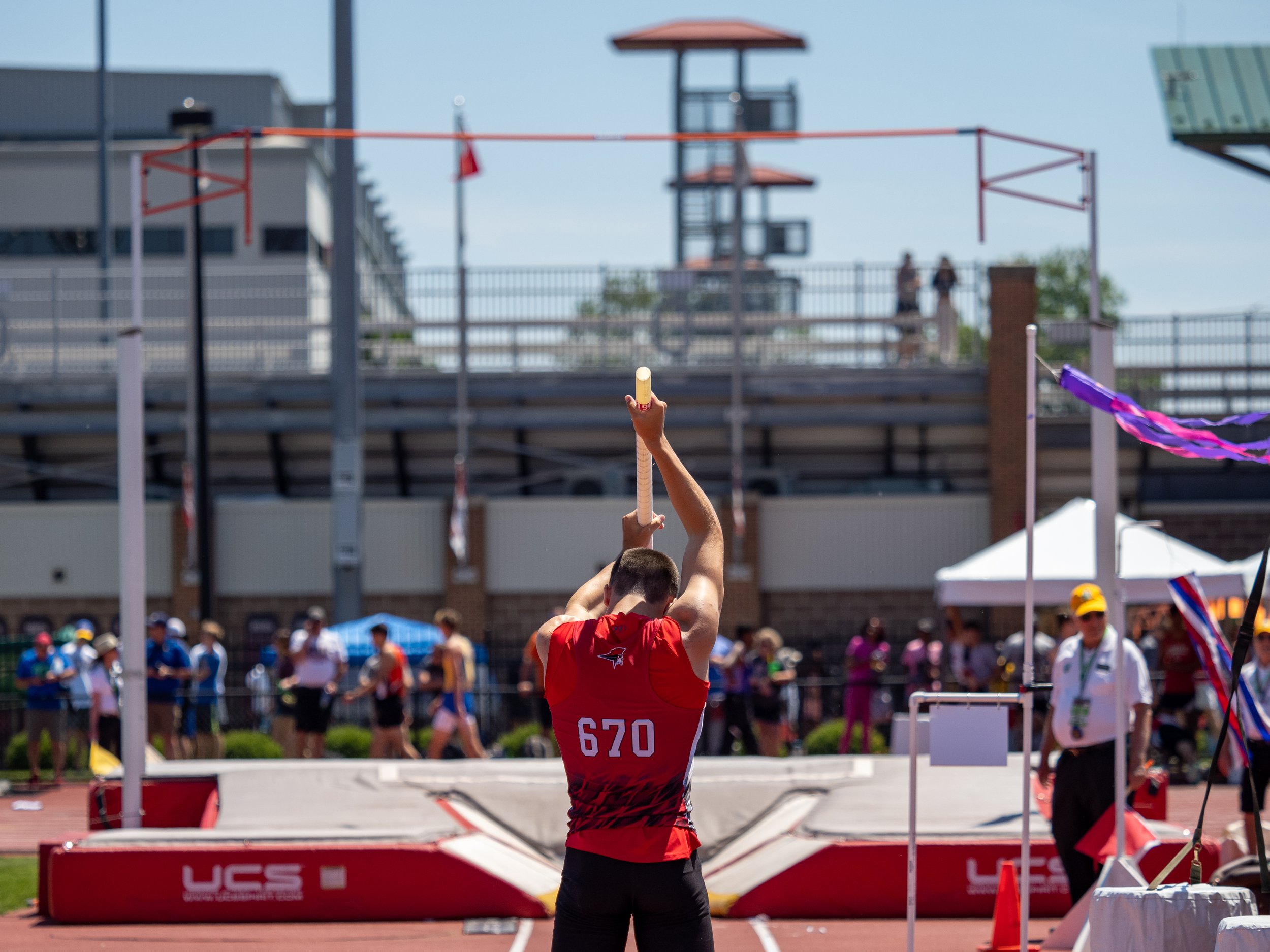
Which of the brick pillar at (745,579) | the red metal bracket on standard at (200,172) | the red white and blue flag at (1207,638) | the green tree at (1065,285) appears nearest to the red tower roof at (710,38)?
the brick pillar at (745,579)

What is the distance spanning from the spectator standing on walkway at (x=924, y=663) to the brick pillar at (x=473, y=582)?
9.05 meters

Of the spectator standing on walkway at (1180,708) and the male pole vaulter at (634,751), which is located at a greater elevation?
the male pole vaulter at (634,751)

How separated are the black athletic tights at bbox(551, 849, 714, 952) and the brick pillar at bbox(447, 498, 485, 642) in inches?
881

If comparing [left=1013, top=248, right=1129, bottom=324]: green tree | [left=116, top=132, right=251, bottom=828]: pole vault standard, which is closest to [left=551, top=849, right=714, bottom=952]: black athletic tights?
[left=116, top=132, right=251, bottom=828]: pole vault standard

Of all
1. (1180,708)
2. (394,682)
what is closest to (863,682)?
(1180,708)

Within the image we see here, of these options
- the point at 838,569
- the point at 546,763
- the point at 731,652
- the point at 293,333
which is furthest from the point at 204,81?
the point at 546,763

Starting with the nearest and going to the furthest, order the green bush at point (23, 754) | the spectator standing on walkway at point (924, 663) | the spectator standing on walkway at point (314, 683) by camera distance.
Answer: the spectator standing on walkway at point (314, 683)
the spectator standing on walkway at point (924, 663)
the green bush at point (23, 754)

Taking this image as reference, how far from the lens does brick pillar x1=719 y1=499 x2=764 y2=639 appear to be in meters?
26.8

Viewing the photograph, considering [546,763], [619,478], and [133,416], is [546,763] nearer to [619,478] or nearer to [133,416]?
[133,416]

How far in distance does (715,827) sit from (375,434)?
17.8 meters

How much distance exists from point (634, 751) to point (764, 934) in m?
5.82

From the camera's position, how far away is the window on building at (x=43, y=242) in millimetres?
43438

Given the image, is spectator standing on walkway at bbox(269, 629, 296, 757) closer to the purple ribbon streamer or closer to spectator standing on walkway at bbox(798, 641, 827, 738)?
spectator standing on walkway at bbox(798, 641, 827, 738)

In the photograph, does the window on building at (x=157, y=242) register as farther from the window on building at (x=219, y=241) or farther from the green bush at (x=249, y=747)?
the green bush at (x=249, y=747)
